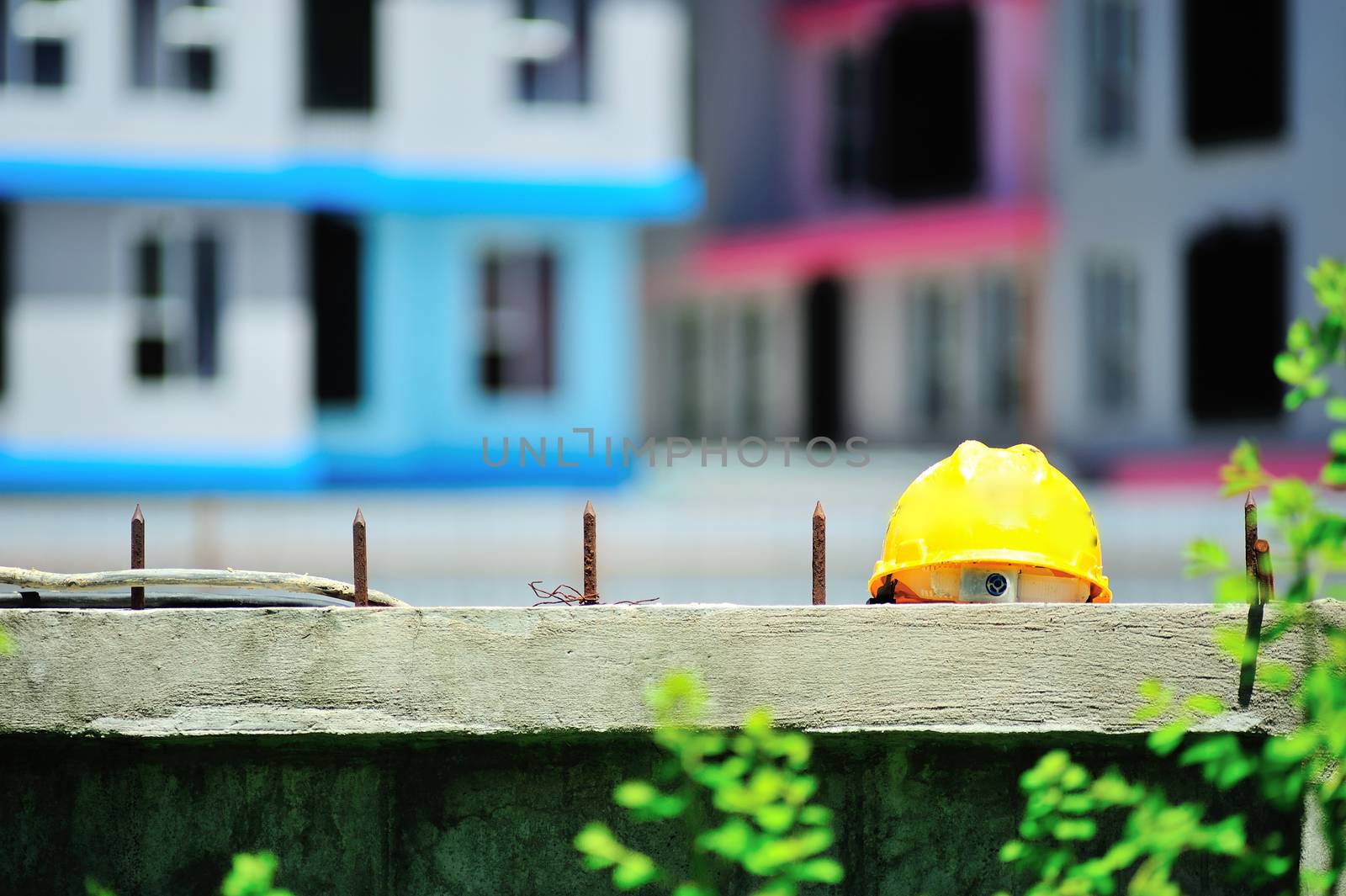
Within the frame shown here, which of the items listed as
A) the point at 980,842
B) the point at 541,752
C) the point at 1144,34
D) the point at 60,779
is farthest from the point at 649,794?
the point at 1144,34

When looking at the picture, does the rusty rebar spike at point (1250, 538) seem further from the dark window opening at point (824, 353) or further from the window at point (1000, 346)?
the dark window opening at point (824, 353)

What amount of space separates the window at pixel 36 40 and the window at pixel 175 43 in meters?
0.76

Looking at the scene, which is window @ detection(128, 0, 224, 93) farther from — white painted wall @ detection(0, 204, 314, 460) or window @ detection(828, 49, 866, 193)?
window @ detection(828, 49, 866, 193)

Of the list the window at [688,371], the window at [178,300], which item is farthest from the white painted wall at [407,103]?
the window at [688,371]

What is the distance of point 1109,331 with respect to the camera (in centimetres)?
2391

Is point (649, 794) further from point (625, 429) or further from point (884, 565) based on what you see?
point (625, 429)

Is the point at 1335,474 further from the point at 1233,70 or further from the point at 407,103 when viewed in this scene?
the point at 1233,70

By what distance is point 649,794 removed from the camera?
2.99m

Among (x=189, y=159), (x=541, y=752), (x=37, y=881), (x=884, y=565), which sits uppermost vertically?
(x=189, y=159)

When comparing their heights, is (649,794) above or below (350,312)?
below

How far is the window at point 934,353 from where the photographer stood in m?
25.8

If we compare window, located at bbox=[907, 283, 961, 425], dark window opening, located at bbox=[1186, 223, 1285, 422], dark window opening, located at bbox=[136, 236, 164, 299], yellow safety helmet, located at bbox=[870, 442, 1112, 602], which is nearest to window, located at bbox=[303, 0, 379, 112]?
dark window opening, located at bbox=[136, 236, 164, 299]

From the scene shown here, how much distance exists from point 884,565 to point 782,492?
1764 cm

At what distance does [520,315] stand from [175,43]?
17.1ft
